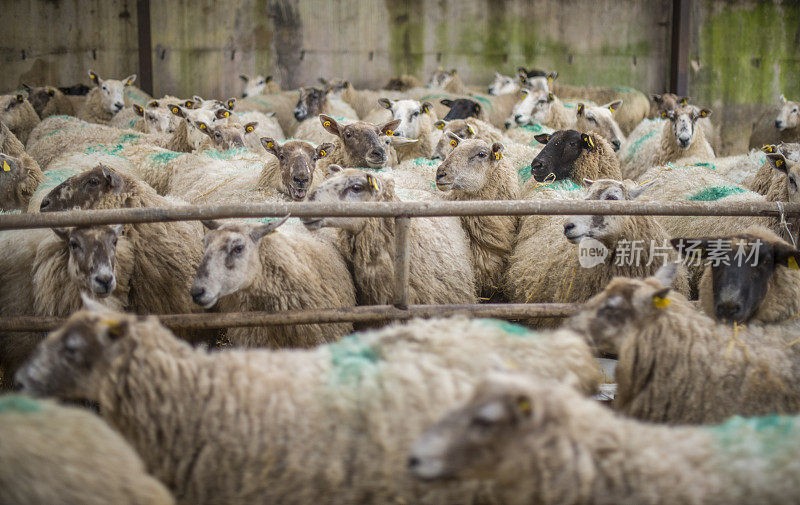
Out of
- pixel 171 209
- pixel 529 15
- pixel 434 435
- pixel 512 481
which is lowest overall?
pixel 512 481

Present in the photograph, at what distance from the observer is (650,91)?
48.4 feet

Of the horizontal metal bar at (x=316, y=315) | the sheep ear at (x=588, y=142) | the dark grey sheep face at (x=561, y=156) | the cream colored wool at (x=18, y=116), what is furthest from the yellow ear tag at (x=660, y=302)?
the cream colored wool at (x=18, y=116)

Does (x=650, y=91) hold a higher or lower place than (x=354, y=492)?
higher

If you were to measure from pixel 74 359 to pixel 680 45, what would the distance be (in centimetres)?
1412

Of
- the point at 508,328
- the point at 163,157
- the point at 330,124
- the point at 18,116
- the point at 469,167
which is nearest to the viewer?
the point at 508,328

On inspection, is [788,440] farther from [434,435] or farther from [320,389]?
[320,389]

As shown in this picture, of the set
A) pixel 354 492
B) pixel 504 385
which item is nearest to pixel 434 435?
pixel 504 385

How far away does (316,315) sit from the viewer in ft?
11.8

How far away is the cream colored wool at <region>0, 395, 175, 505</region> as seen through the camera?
2.07m

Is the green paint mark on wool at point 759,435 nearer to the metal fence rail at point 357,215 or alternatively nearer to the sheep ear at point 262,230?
the metal fence rail at point 357,215

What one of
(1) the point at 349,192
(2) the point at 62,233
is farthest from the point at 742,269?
(2) the point at 62,233

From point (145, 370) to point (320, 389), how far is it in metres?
0.60

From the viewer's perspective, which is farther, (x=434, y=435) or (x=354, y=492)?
(x=354, y=492)

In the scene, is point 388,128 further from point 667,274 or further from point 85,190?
point 667,274
